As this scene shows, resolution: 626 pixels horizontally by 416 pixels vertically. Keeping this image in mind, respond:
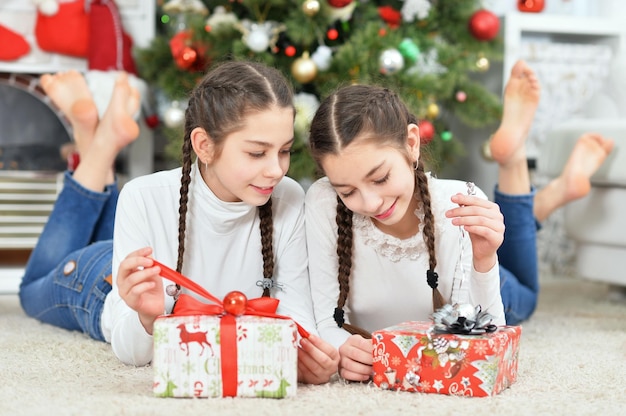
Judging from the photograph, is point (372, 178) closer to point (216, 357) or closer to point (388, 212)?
point (388, 212)

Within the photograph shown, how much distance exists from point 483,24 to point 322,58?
1.84 ft

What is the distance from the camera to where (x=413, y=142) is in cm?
128

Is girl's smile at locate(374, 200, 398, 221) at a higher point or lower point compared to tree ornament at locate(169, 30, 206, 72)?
lower

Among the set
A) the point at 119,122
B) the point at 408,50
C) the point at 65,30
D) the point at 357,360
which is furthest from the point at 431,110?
the point at 357,360

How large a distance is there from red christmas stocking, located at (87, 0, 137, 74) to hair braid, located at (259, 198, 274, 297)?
1.29 m

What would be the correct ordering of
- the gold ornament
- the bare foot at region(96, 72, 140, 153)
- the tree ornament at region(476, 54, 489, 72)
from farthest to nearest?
the tree ornament at region(476, 54, 489, 72) < the gold ornament < the bare foot at region(96, 72, 140, 153)

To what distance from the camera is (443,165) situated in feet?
8.58

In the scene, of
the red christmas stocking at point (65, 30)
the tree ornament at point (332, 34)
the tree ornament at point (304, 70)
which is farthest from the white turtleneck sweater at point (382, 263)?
the red christmas stocking at point (65, 30)

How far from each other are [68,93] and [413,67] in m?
0.93

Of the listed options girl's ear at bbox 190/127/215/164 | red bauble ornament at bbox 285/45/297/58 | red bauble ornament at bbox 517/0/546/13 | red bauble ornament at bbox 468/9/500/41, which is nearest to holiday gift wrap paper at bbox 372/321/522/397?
girl's ear at bbox 190/127/215/164

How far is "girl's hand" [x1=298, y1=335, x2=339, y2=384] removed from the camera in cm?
115

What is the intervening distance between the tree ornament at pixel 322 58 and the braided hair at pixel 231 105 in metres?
0.93

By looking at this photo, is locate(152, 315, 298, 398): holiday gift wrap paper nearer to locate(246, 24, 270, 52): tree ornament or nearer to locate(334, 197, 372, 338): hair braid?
locate(334, 197, 372, 338): hair braid

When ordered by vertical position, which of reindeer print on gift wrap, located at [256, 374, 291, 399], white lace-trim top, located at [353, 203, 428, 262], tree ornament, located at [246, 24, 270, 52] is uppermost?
tree ornament, located at [246, 24, 270, 52]
